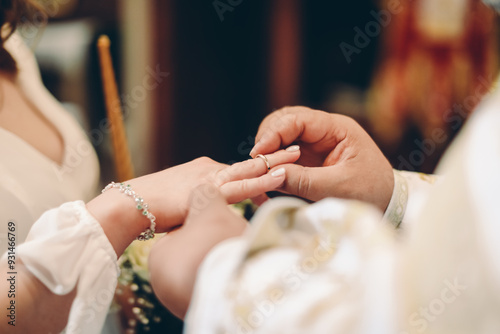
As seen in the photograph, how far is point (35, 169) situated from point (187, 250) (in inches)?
14.6

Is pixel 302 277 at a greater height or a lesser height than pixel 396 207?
greater

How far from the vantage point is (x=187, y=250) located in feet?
1.37

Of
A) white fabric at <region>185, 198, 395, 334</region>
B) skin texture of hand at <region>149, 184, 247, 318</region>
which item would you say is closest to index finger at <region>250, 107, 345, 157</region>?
skin texture of hand at <region>149, 184, 247, 318</region>

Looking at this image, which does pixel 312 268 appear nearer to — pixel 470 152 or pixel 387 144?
pixel 470 152

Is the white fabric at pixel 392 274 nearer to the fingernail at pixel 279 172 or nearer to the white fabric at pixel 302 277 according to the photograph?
the white fabric at pixel 302 277

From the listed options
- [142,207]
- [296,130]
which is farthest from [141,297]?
[296,130]

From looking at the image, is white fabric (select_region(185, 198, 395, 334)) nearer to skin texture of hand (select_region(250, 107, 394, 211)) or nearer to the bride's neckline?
skin texture of hand (select_region(250, 107, 394, 211))

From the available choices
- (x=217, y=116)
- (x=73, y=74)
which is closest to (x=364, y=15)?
(x=217, y=116)

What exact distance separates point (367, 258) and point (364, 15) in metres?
1.78

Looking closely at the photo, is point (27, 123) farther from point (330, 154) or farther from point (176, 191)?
point (330, 154)

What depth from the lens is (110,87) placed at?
0.73m

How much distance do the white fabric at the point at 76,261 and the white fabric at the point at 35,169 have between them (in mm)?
138

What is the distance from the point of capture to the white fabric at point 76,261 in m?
0.46

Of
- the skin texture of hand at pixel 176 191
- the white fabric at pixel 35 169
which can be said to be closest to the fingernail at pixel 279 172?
the skin texture of hand at pixel 176 191
